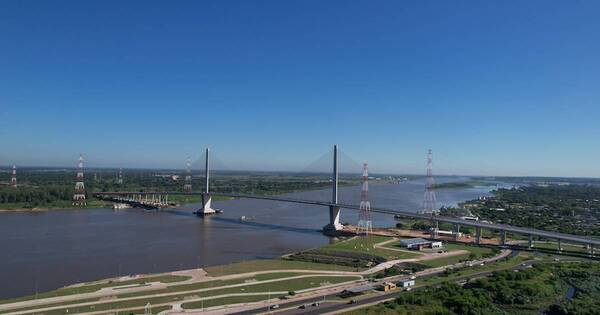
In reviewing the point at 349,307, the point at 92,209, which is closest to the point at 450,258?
the point at 349,307

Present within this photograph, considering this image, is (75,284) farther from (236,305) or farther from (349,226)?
(349,226)

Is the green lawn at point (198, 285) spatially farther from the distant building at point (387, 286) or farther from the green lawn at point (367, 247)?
the green lawn at point (367, 247)

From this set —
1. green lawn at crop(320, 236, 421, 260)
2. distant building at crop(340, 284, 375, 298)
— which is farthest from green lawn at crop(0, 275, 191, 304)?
green lawn at crop(320, 236, 421, 260)

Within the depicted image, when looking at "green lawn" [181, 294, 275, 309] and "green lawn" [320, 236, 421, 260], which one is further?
"green lawn" [320, 236, 421, 260]

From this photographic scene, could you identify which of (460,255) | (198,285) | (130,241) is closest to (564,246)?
(460,255)

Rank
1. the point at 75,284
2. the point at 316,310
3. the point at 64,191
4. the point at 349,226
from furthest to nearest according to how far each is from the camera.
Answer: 1. the point at 64,191
2. the point at 349,226
3. the point at 75,284
4. the point at 316,310

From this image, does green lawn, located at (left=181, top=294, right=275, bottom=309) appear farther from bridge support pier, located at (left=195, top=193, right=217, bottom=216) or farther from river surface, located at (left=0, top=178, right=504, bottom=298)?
bridge support pier, located at (left=195, top=193, right=217, bottom=216)
